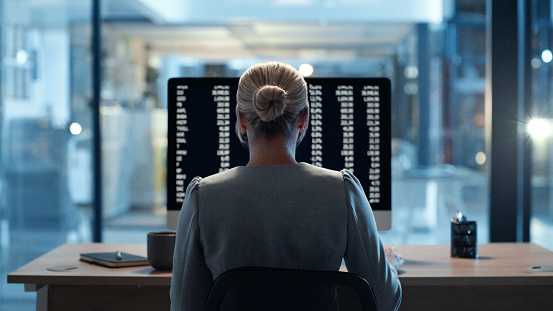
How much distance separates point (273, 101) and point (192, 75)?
2277 millimetres

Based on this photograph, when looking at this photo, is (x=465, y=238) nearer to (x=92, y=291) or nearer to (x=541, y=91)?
(x=92, y=291)

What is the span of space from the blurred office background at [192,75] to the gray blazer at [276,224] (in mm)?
2234

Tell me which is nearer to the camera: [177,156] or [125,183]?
[177,156]

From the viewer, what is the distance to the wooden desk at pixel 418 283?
1709mm

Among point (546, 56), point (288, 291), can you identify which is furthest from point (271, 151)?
point (546, 56)

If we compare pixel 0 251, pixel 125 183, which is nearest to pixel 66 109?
pixel 125 183

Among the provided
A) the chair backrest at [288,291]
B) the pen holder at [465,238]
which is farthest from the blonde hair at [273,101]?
the pen holder at [465,238]

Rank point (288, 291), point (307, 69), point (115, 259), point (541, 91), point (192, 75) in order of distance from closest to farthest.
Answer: point (288, 291) → point (115, 259) → point (541, 91) → point (307, 69) → point (192, 75)

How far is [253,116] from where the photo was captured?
133 cm

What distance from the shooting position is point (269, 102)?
1298 millimetres

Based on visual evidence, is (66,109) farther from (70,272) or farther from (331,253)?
(331,253)

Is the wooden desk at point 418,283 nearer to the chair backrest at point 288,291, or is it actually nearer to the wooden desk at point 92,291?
the wooden desk at point 92,291

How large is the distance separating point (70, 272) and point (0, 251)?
1939 millimetres

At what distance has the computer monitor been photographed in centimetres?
197
